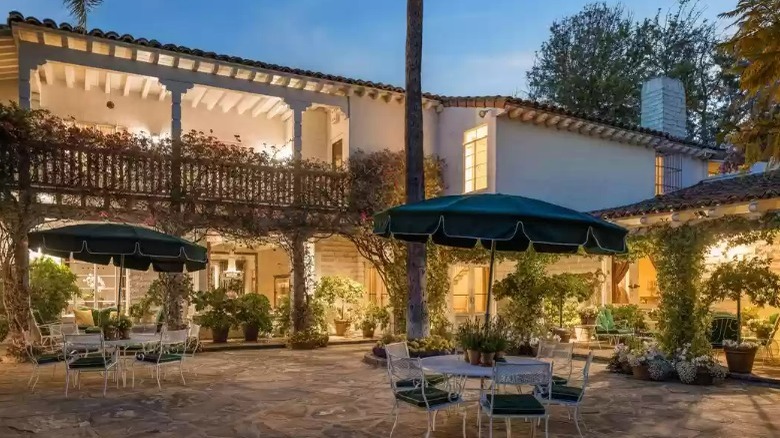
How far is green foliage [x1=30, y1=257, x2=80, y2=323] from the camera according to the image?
515 inches

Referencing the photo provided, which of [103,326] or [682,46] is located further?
[682,46]

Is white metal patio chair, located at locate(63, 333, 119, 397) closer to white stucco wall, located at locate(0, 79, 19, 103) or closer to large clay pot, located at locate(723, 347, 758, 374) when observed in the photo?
white stucco wall, located at locate(0, 79, 19, 103)

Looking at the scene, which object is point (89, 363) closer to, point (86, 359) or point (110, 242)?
point (86, 359)

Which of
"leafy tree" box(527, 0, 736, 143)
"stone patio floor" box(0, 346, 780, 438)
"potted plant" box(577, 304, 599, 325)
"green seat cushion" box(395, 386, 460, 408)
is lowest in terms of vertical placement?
"stone patio floor" box(0, 346, 780, 438)

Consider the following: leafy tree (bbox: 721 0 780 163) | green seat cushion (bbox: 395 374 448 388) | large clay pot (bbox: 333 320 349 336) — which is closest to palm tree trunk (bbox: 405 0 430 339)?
green seat cushion (bbox: 395 374 448 388)

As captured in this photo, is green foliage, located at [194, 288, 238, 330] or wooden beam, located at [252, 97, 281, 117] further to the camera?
wooden beam, located at [252, 97, 281, 117]

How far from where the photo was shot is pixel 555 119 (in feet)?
51.1

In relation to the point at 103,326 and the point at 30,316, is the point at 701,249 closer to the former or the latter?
the point at 103,326

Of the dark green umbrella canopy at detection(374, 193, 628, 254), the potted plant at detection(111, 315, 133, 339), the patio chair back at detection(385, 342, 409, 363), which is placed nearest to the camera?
the dark green umbrella canopy at detection(374, 193, 628, 254)

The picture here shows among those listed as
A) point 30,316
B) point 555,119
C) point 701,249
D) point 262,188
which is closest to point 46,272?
point 30,316

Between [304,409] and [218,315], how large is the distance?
7823mm

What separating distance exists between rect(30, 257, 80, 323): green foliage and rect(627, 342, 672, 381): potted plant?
11.3 meters

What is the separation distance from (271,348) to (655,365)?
833 cm

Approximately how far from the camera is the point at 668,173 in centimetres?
1878
